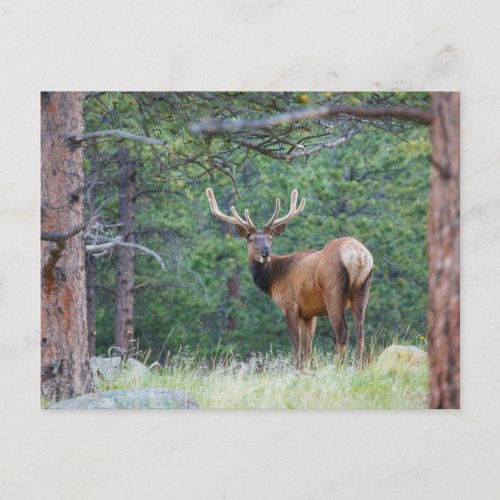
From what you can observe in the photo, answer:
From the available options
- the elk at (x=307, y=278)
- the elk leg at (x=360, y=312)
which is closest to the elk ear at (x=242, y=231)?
the elk at (x=307, y=278)

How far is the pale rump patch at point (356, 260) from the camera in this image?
16.2 ft

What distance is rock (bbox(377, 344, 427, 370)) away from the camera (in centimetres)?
485

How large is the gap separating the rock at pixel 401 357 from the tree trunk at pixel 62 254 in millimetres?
1492

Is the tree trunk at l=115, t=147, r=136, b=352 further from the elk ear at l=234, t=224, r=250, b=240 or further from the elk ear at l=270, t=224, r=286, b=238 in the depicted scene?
the elk ear at l=270, t=224, r=286, b=238

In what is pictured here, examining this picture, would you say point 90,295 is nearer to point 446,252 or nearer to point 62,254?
point 62,254

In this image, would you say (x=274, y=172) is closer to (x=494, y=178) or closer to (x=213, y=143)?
(x=213, y=143)

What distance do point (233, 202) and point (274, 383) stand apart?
0.94m

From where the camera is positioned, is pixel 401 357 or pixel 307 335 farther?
pixel 307 335

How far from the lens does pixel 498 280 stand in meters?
4.71

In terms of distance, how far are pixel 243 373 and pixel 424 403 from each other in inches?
35.8

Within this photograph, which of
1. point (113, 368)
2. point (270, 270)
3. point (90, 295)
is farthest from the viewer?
point (270, 270)

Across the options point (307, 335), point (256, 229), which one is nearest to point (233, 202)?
point (256, 229)
